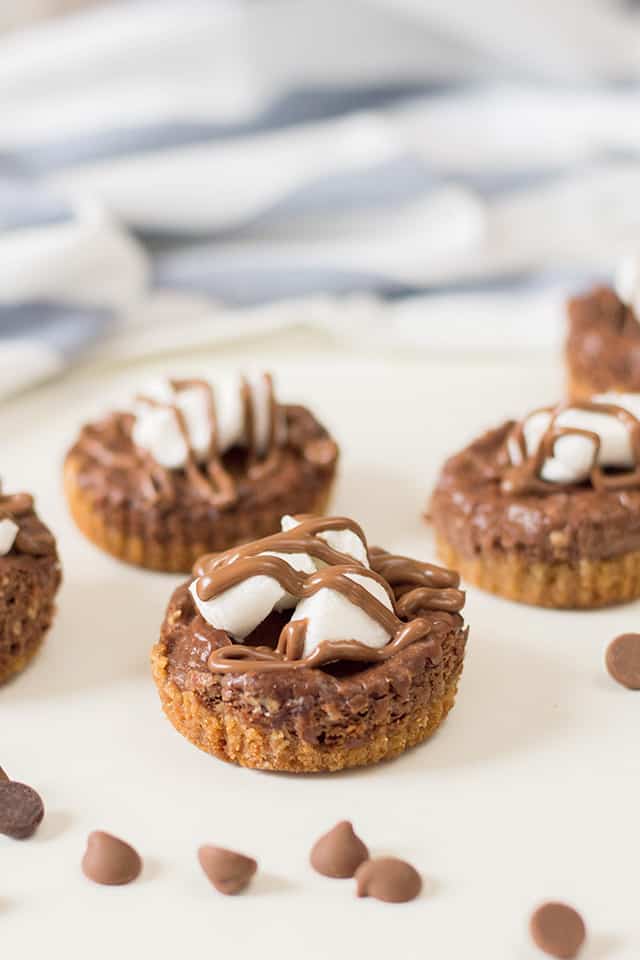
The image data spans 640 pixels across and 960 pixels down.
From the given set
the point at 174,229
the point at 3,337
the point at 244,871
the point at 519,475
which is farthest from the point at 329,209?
the point at 244,871

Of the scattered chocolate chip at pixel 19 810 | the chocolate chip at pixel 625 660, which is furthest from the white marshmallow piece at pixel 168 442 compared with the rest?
the chocolate chip at pixel 625 660

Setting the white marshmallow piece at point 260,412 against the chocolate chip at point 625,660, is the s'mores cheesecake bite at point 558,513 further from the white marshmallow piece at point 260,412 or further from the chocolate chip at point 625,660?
the white marshmallow piece at point 260,412

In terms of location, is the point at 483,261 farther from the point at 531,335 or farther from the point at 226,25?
the point at 226,25

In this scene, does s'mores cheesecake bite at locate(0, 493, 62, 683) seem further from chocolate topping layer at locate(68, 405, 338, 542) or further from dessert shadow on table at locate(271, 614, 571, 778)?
dessert shadow on table at locate(271, 614, 571, 778)

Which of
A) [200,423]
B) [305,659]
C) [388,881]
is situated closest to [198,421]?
[200,423]

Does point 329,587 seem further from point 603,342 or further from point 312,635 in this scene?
point 603,342

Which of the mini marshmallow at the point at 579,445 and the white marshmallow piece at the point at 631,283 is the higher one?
the white marshmallow piece at the point at 631,283
